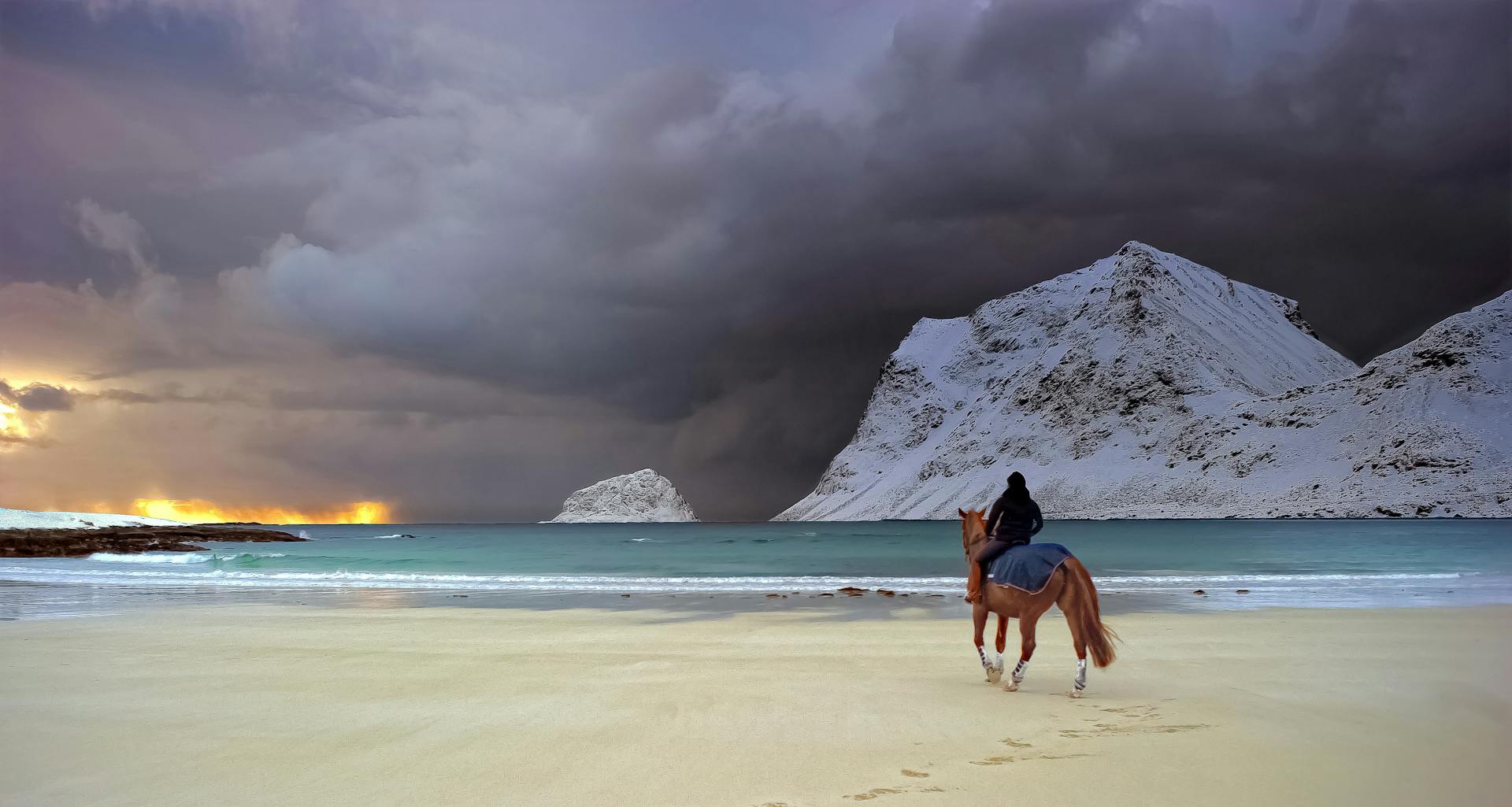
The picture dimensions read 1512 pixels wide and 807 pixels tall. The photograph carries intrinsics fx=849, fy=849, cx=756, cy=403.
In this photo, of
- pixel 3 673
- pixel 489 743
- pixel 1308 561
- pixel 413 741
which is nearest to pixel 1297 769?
pixel 489 743

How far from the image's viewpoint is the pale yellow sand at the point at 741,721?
5828mm

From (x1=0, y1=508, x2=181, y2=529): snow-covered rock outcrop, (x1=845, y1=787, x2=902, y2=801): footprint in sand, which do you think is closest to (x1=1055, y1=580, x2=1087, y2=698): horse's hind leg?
(x1=845, y1=787, x2=902, y2=801): footprint in sand

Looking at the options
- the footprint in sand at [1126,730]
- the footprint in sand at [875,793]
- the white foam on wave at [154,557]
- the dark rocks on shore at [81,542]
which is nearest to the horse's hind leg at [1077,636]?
the footprint in sand at [1126,730]

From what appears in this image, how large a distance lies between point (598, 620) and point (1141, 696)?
1057 centimetres

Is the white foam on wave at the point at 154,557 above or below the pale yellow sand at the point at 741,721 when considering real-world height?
below

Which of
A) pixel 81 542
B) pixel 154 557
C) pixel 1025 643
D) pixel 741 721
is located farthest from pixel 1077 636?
pixel 81 542

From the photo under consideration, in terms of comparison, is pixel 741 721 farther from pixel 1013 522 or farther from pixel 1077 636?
pixel 1013 522

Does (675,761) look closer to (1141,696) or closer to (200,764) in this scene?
(200,764)

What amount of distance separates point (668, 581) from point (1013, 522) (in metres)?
19.9

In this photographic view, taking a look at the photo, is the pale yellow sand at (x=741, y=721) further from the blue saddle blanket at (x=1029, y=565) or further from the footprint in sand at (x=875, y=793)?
the blue saddle blanket at (x=1029, y=565)

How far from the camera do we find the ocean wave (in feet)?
83.0

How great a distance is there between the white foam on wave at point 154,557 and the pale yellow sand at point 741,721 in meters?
33.0

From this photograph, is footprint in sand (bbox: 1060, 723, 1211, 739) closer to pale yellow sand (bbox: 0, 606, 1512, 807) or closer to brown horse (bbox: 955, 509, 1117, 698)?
pale yellow sand (bbox: 0, 606, 1512, 807)

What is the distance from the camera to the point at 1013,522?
9.41 m
